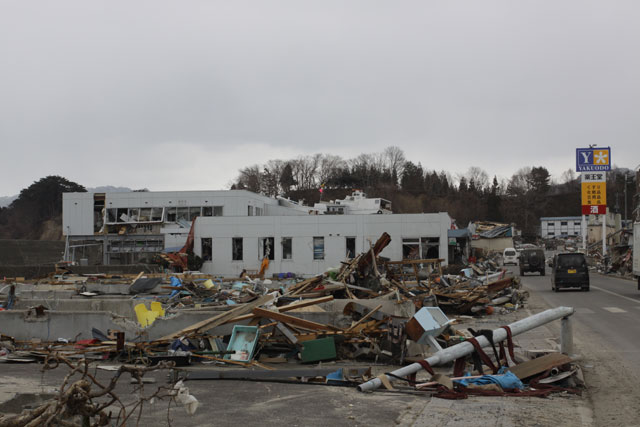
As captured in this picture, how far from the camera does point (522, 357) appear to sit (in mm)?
10969

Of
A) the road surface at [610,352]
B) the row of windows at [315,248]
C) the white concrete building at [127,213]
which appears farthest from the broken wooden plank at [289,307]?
the white concrete building at [127,213]

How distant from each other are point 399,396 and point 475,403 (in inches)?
43.0

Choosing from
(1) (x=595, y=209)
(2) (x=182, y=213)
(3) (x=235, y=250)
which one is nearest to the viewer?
(3) (x=235, y=250)

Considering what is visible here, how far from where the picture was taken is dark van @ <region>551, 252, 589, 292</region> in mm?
32125

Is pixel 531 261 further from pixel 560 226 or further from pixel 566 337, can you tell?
pixel 560 226

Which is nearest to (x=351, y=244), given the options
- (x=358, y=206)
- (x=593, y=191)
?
(x=593, y=191)

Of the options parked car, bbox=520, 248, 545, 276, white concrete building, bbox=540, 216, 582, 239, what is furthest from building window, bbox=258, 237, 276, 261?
white concrete building, bbox=540, 216, 582, 239

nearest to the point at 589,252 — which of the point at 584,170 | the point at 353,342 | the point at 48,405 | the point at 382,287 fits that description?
the point at 584,170

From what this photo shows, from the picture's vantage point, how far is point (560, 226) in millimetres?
146000

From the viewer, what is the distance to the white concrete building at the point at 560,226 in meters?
145

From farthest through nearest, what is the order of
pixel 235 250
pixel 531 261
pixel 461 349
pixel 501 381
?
pixel 531 261 → pixel 235 250 → pixel 461 349 → pixel 501 381

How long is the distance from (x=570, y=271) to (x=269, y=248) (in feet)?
79.9

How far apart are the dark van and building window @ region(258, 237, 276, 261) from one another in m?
23.3

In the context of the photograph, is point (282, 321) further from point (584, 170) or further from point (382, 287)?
point (584, 170)
